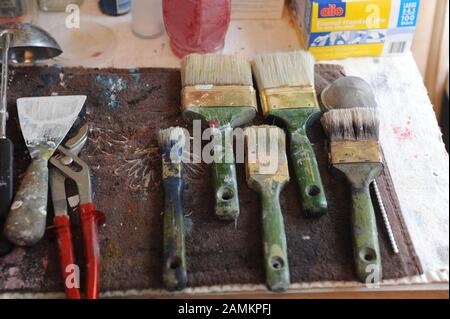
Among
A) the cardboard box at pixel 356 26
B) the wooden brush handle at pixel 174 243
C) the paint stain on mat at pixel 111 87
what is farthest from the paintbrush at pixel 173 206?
the cardboard box at pixel 356 26

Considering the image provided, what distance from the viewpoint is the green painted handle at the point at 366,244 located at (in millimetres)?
577

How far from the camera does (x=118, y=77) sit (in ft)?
2.54

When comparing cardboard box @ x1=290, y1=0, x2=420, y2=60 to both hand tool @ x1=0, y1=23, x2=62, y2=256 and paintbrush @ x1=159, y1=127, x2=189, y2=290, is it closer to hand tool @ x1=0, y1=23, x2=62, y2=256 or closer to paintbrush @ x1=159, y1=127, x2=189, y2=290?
paintbrush @ x1=159, y1=127, x2=189, y2=290

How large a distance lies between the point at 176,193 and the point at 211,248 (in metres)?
0.07

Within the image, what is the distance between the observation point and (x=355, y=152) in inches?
25.5

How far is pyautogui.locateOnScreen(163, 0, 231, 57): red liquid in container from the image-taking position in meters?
0.77

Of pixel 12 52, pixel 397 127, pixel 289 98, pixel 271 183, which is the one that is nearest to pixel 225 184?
pixel 271 183

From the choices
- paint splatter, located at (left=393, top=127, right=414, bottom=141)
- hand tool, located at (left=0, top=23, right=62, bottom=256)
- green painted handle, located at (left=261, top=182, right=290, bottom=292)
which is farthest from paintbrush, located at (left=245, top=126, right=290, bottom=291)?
hand tool, located at (left=0, top=23, right=62, bottom=256)

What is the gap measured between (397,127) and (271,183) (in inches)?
8.6

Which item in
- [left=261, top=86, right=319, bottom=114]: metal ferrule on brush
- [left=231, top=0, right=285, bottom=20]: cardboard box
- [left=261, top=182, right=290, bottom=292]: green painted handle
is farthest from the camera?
[left=231, top=0, right=285, bottom=20]: cardboard box

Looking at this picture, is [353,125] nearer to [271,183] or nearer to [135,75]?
[271,183]

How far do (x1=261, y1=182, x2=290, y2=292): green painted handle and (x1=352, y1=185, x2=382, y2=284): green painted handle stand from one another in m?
0.08
